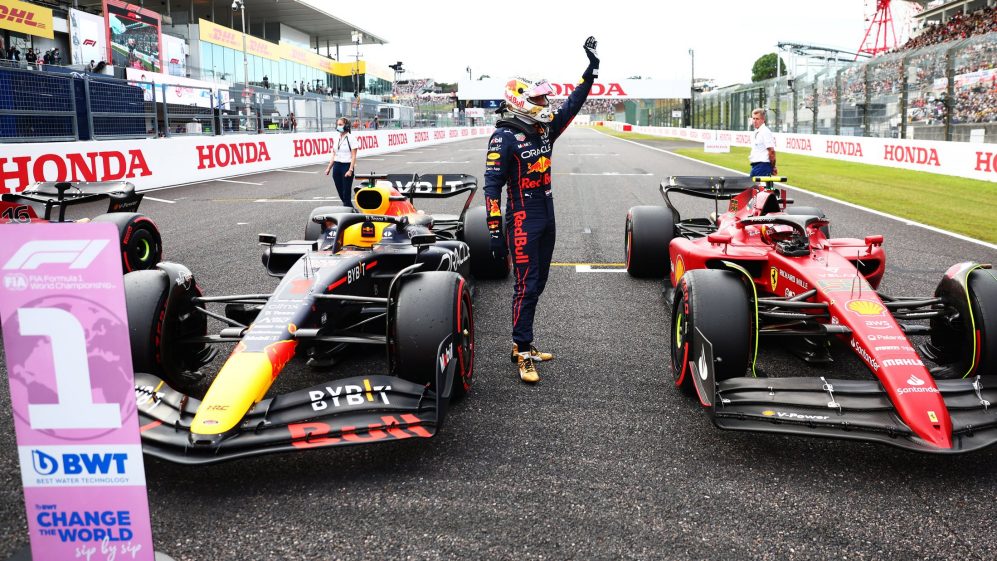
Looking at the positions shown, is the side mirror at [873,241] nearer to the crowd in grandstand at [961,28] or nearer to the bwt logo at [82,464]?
the bwt logo at [82,464]

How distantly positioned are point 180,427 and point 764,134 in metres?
11.4

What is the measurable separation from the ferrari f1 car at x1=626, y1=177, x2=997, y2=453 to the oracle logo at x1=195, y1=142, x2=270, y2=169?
15900mm

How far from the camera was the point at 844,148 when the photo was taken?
25906 millimetres

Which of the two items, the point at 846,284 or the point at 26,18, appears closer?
the point at 846,284

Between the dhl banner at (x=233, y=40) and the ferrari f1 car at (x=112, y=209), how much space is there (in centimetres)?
4089

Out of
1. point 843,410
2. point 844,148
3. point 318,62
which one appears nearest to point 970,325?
point 843,410

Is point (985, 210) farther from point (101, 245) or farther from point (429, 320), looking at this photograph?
point (101, 245)

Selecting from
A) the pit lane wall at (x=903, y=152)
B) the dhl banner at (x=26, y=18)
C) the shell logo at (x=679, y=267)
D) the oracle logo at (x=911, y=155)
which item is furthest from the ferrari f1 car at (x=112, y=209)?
the dhl banner at (x=26, y=18)

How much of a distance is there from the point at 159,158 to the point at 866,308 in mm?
16052

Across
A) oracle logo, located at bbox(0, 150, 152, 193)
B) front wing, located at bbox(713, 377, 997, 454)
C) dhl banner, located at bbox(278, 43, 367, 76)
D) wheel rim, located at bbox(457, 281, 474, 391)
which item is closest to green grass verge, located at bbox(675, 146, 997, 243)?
front wing, located at bbox(713, 377, 997, 454)

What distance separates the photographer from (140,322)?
154 inches

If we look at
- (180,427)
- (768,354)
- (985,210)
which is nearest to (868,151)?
(985,210)

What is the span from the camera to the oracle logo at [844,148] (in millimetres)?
24836

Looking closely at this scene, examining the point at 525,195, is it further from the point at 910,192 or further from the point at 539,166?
the point at 910,192
